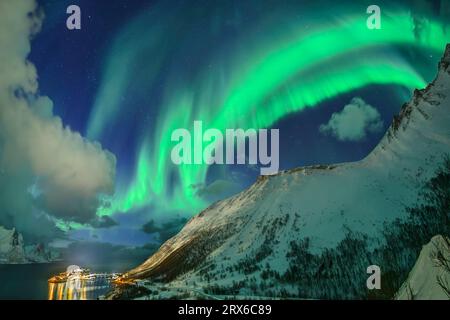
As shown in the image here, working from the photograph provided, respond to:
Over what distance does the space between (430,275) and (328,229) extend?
12171 cm

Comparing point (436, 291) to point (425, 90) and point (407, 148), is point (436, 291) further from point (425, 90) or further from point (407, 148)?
point (425, 90)

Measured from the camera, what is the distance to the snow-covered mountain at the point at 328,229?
11006cm

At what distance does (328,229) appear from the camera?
13588 centimetres

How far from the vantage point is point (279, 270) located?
394 feet

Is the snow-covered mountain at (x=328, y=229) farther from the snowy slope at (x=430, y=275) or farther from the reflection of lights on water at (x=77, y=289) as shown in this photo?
the snowy slope at (x=430, y=275)

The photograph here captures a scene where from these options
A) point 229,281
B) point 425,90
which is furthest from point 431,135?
point 229,281

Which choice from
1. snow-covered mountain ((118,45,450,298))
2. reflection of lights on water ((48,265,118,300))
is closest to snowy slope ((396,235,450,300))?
reflection of lights on water ((48,265,118,300))

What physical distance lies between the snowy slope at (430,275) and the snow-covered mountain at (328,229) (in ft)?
187

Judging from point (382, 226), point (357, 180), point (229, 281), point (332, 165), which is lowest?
point (229, 281)

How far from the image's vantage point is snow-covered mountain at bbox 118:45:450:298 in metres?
110

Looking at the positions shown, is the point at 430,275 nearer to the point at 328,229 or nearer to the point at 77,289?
the point at 77,289

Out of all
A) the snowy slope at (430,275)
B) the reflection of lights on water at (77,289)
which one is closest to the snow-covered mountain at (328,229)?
the reflection of lights on water at (77,289)
